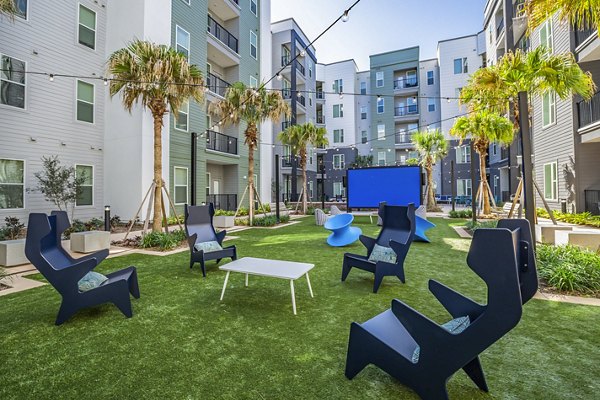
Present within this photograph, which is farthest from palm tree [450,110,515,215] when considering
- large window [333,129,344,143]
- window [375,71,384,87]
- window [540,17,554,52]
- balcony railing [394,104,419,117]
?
window [375,71,384,87]

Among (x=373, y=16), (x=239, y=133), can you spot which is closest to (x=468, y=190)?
(x=239, y=133)

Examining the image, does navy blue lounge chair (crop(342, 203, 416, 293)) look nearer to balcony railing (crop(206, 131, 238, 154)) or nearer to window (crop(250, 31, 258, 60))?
balcony railing (crop(206, 131, 238, 154))

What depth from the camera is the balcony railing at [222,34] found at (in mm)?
16359

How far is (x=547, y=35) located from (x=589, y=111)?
4849 millimetres

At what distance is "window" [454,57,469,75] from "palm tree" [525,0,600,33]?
26686mm

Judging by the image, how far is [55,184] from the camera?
30.3 ft

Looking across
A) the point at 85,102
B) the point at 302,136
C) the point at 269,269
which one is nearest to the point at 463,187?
the point at 302,136

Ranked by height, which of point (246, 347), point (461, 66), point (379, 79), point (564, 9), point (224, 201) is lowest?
point (246, 347)

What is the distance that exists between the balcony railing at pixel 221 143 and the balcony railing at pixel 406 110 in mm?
20510

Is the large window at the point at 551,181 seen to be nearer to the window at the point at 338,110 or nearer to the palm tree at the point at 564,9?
the palm tree at the point at 564,9

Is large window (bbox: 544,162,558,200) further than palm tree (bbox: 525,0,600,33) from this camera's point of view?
Yes

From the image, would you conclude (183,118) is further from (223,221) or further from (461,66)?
(461,66)

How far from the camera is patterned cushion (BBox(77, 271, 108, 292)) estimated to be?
3.70 meters

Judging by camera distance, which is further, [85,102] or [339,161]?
[339,161]
